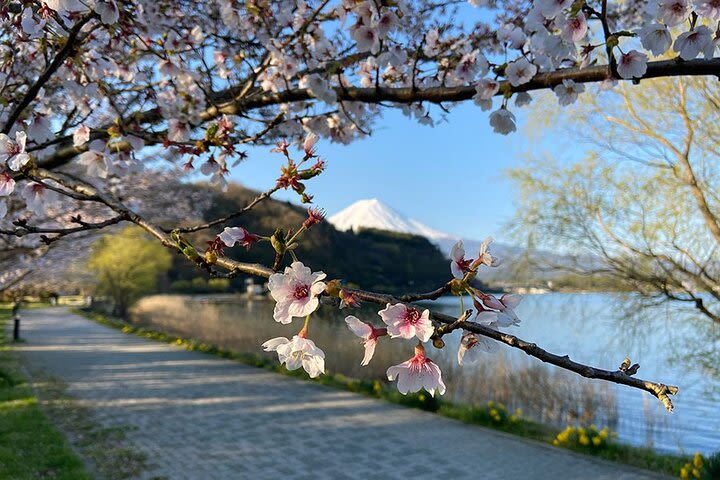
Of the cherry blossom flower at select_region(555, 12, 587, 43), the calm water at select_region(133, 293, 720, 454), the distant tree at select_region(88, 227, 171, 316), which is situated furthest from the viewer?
the distant tree at select_region(88, 227, 171, 316)

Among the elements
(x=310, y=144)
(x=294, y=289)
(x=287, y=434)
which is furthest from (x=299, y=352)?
(x=287, y=434)

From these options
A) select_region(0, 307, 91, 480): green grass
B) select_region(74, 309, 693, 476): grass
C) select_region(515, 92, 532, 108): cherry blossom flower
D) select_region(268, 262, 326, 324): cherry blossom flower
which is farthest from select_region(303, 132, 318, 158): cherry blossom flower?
select_region(74, 309, 693, 476): grass

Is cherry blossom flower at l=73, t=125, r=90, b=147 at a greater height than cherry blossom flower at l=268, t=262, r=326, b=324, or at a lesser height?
greater

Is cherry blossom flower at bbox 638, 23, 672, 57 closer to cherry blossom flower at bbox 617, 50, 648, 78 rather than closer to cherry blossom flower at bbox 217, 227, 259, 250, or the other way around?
cherry blossom flower at bbox 617, 50, 648, 78

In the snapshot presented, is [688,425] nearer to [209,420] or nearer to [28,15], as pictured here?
[209,420]

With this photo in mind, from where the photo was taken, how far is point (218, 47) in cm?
389

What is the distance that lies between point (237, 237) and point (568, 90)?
1.69 m

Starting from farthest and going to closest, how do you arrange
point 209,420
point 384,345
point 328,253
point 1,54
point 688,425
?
point 328,253 → point 384,345 → point 688,425 → point 209,420 → point 1,54

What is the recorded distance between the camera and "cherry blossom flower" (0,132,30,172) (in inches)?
65.5

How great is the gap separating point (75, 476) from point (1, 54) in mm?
3499

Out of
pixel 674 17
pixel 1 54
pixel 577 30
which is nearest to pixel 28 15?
pixel 1 54

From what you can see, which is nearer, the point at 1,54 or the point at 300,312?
the point at 300,312

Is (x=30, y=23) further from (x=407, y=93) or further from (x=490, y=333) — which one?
(x=490, y=333)

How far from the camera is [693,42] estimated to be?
1.80m
